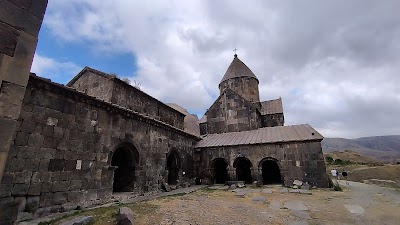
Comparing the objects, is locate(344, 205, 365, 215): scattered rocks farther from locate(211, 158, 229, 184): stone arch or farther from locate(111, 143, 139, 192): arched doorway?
locate(211, 158, 229, 184): stone arch

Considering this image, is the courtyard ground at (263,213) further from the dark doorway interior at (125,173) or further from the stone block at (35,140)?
the dark doorway interior at (125,173)

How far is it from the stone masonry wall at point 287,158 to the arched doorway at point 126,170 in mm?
6167

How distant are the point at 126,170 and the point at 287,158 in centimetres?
866

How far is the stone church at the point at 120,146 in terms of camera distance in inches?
219

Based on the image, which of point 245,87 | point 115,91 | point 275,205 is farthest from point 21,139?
point 245,87

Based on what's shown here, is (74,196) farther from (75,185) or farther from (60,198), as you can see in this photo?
(60,198)

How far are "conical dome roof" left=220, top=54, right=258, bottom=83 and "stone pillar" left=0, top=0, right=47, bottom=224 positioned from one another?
18936 mm

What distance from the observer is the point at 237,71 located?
20.7 m

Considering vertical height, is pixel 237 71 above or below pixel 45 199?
above

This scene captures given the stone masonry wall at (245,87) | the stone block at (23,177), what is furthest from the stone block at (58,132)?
the stone masonry wall at (245,87)

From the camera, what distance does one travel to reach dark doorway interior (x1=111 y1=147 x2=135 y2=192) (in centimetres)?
900

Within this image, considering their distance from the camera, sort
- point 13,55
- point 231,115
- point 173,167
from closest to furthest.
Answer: point 13,55
point 173,167
point 231,115

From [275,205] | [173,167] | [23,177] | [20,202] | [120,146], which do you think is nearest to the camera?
[20,202]

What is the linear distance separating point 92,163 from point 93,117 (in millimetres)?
1561
